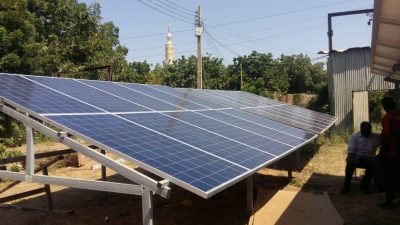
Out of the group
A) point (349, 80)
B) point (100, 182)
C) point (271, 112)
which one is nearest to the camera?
point (100, 182)

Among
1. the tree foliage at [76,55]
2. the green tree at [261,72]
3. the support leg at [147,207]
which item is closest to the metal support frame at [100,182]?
the support leg at [147,207]

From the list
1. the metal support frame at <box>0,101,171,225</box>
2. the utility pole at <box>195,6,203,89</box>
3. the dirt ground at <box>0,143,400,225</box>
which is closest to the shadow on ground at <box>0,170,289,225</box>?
the dirt ground at <box>0,143,400,225</box>

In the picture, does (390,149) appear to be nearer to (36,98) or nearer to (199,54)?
(36,98)

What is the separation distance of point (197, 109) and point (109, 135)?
395 centimetres

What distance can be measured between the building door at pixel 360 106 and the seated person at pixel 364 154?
952 cm

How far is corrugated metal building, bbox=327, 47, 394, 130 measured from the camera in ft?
64.1

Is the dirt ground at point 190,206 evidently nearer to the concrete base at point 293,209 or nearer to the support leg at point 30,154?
the concrete base at point 293,209

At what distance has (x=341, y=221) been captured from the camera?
7523mm

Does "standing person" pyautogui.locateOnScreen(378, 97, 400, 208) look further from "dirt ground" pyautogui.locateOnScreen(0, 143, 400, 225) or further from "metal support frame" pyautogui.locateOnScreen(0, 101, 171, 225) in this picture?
"metal support frame" pyautogui.locateOnScreen(0, 101, 171, 225)

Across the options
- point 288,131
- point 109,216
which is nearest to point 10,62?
point 109,216

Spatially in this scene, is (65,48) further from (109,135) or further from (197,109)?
(109,135)

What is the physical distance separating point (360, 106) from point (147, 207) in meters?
16.7

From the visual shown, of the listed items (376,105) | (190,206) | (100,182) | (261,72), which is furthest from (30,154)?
(261,72)

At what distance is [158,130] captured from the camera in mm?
5719
